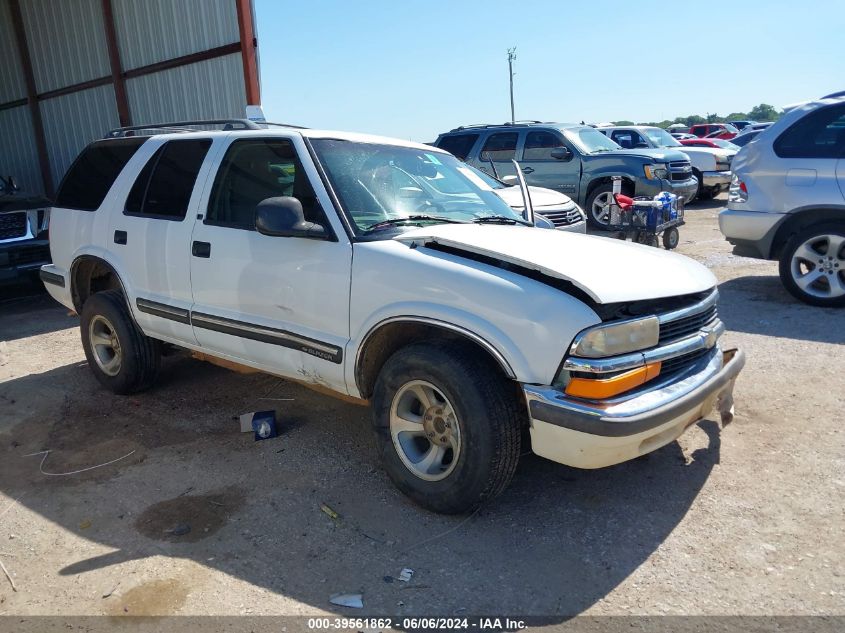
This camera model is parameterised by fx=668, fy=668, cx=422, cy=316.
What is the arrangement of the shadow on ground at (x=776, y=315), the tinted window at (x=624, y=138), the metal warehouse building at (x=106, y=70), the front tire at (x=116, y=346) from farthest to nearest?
the tinted window at (x=624, y=138) < the metal warehouse building at (x=106, y=70) < the shadow on ground at (x=776, y=315) < the front tire at (x=116, y=346)

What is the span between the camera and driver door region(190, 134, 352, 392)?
360 cm

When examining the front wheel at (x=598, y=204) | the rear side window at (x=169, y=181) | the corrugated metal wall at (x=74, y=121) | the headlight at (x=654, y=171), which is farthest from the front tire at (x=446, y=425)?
the corrugated metal wall at (x=74, y=121)

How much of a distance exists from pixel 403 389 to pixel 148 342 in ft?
8.34

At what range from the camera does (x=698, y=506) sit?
11.0 ft

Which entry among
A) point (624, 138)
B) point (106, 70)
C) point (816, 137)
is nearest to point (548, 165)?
point (624, 138)

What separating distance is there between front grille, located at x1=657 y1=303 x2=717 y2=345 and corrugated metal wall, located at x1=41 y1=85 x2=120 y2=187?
12.5m

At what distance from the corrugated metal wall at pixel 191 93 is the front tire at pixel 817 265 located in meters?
7.67

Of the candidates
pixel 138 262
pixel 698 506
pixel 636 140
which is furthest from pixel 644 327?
pixel 636 140

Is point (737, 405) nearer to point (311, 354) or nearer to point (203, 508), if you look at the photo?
point (311, 354)

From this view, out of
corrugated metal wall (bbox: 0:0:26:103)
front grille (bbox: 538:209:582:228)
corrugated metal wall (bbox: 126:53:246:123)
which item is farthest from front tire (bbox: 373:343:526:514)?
corrugated metal wall (bbox: 0:0:26:103)

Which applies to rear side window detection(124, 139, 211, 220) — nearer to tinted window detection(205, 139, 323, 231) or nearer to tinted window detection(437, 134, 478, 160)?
tinted window detection(205, 139, 323, 231)

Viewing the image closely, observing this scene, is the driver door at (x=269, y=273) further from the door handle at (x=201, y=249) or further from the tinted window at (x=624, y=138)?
the tinted window at (x=624, y=138)

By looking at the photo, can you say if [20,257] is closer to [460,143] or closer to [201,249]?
[201,249]

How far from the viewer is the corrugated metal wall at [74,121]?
13203 millimetres
